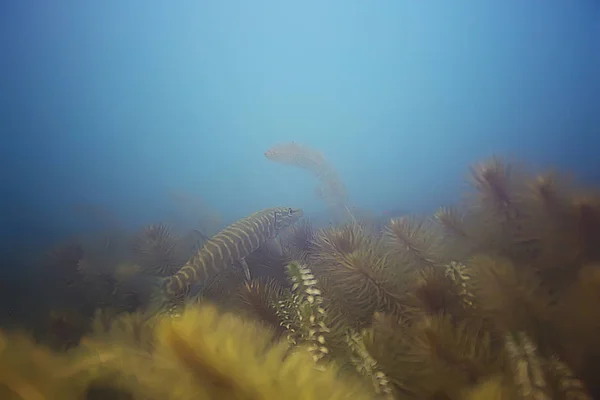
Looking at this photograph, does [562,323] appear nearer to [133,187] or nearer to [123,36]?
[123,36]

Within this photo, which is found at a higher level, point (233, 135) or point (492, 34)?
point (492, 34)

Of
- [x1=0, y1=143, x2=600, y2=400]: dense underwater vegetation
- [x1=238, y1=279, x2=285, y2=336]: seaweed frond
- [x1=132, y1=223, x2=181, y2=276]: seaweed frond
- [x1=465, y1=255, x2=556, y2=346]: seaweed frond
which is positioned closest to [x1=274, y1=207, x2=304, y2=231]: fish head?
[x1=0, y1=143, x2=600, y2=400]: dense underwater vegetation

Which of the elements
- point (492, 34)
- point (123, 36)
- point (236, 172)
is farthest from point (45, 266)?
point (492, 34)

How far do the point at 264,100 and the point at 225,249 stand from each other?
11367mm

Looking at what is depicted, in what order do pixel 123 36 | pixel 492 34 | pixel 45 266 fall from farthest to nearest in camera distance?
pixel 492 34 → pixel 123 36 → pixel 45 266

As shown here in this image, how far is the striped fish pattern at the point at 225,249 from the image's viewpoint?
107 inches

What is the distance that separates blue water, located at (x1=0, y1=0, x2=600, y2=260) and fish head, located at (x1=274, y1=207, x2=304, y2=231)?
1676mm

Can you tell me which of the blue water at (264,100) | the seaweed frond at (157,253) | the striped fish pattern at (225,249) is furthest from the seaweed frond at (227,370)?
the blue water at (264,100)

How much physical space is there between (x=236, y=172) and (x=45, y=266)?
1170cm

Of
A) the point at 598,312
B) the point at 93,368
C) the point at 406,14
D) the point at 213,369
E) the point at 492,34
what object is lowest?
the point at 93,368

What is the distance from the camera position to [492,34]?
43.9 ft

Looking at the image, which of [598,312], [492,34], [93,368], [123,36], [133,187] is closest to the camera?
[93,368]

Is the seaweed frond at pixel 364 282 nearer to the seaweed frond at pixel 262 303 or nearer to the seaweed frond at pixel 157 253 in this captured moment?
the seaweed frond at pixel 262 303

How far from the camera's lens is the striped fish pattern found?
272 centimetres
